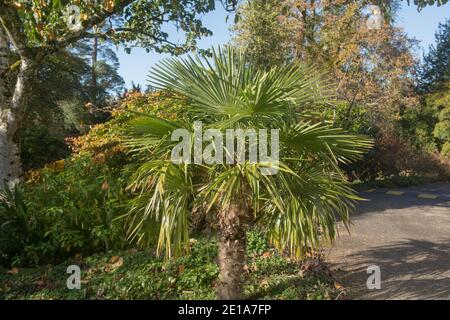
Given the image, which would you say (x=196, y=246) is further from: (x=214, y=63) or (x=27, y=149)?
(x=27, y=149)

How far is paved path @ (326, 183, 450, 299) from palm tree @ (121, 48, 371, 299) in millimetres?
1192

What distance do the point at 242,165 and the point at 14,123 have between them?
4.66 metres

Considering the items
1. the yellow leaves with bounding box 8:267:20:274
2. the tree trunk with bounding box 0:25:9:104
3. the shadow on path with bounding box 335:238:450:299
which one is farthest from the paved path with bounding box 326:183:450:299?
the tree trunk with bounding box 0:25:9:104

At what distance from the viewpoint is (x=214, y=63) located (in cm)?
334

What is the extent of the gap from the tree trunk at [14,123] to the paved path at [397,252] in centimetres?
499

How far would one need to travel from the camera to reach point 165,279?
4.10 metres

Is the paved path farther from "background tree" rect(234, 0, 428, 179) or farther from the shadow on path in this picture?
"background tree" rect(234, 0, 428, 179)

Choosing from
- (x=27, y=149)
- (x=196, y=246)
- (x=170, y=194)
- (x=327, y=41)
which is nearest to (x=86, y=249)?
(x=196, y=246)

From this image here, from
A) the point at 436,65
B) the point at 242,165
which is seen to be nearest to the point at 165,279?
the point at 242,165

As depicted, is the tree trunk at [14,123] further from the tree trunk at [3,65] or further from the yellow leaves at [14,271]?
the yellow leaves at [14,271]

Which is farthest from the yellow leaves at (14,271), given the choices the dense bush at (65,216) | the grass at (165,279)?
the dense bush at (65,216)

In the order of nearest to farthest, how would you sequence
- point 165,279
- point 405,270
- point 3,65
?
point 165,279, point 405,270, point 3,65

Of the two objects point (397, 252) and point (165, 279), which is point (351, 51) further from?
point (165, 279)
